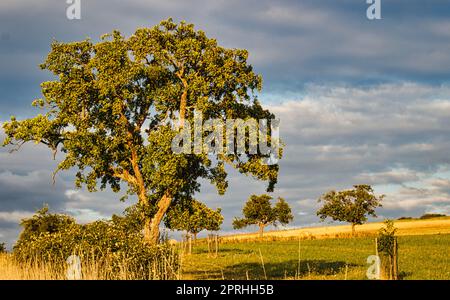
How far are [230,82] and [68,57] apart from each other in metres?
10.6

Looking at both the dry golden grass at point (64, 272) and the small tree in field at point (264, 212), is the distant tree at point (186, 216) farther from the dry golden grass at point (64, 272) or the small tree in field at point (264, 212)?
the small tree in field at point (264, 212)

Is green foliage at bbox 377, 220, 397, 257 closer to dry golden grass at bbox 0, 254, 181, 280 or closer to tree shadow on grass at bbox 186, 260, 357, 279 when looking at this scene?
tree shadow on grass at bbox 186, 260, 357, 279

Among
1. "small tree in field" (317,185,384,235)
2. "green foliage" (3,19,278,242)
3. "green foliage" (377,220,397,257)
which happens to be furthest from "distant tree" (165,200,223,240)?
"small tree in field" (317,185,384,235)

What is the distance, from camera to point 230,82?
35062 millimetres

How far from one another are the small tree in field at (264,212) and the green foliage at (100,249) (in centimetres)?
8891

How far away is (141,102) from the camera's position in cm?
3572

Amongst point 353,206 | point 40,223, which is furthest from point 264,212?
point 40,223

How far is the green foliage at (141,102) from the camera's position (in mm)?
34469

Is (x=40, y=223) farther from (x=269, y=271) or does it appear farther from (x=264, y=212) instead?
(x=264, y=212)

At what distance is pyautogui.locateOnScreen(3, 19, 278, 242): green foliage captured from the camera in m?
34.5

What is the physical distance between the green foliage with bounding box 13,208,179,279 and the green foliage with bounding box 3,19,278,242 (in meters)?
8.08

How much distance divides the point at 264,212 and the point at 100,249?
91693mm
